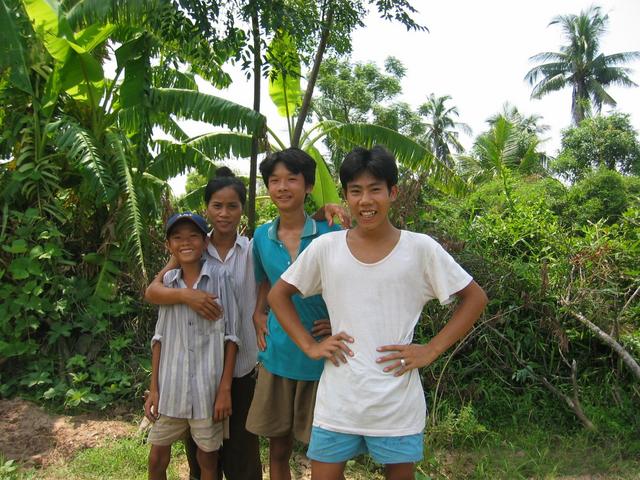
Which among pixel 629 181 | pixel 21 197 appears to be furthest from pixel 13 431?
pixel 629 181

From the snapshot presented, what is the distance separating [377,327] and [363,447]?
1.46 ft

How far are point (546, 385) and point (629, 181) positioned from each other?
283 inches

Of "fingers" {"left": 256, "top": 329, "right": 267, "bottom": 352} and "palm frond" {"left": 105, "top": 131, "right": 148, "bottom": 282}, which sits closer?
"fingers" {"left": 256, "top": 329, "right": 267, "bottom": 352}

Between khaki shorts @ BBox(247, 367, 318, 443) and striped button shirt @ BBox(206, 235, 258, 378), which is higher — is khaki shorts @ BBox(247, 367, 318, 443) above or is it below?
below

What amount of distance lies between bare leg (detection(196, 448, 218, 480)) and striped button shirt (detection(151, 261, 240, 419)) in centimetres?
21

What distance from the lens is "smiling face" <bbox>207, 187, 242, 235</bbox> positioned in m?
2.69

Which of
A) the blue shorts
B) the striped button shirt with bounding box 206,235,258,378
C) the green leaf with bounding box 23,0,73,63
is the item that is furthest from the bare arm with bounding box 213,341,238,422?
the green leaf with bounding box 23,0,73,63

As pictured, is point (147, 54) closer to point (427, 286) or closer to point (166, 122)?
point (166, 122)

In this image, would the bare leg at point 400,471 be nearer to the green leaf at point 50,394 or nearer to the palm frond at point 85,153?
the green leaf at point 50,394

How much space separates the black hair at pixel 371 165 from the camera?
203 cm

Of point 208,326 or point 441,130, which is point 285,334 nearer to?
point 208,326

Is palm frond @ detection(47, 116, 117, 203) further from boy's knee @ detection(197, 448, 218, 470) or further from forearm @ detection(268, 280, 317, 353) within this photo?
forearm @ detection(268, 280, 317, 353)

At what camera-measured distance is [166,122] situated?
7723mm

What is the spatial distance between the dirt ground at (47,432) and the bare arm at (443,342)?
3.17 meters
